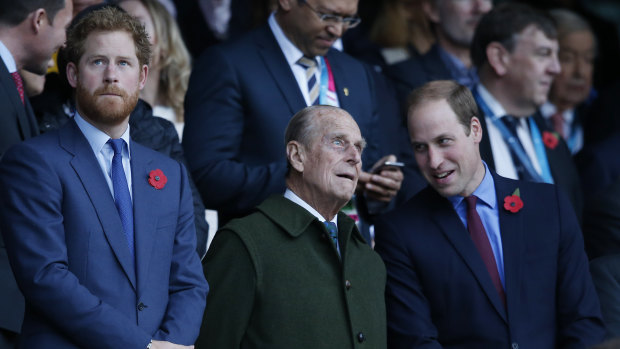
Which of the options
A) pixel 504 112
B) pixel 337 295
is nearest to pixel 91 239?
pixel 337 295

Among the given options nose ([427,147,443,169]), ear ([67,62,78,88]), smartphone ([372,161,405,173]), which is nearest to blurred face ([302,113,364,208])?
nose ([427,147,443,169])

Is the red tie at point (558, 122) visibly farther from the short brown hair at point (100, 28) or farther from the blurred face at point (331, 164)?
the short brown hair at point (100, 28)

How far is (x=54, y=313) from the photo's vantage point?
3.42 meters

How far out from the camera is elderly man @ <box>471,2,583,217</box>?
227 inches

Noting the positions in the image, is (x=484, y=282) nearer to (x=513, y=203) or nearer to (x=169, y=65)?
(x=513, y=203)

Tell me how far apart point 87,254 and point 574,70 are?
5014mm

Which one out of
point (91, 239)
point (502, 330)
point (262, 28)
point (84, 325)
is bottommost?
point (502, 330)

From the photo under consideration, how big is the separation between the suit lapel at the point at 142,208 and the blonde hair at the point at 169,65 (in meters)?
1.92

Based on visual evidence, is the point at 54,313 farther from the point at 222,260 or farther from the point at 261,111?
the point at 261,111

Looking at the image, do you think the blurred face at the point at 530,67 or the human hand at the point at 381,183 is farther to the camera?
the blurred face at the point at 530,67

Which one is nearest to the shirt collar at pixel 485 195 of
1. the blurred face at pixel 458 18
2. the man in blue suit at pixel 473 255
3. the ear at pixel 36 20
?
the man in blue suit at pixel 473 255

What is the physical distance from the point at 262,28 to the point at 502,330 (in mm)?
1985

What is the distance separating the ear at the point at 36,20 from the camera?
450cm

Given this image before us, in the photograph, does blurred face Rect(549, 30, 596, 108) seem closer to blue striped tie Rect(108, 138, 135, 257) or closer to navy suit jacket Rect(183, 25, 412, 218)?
navy suit jacket Rect(183, 25, 412, 218)
